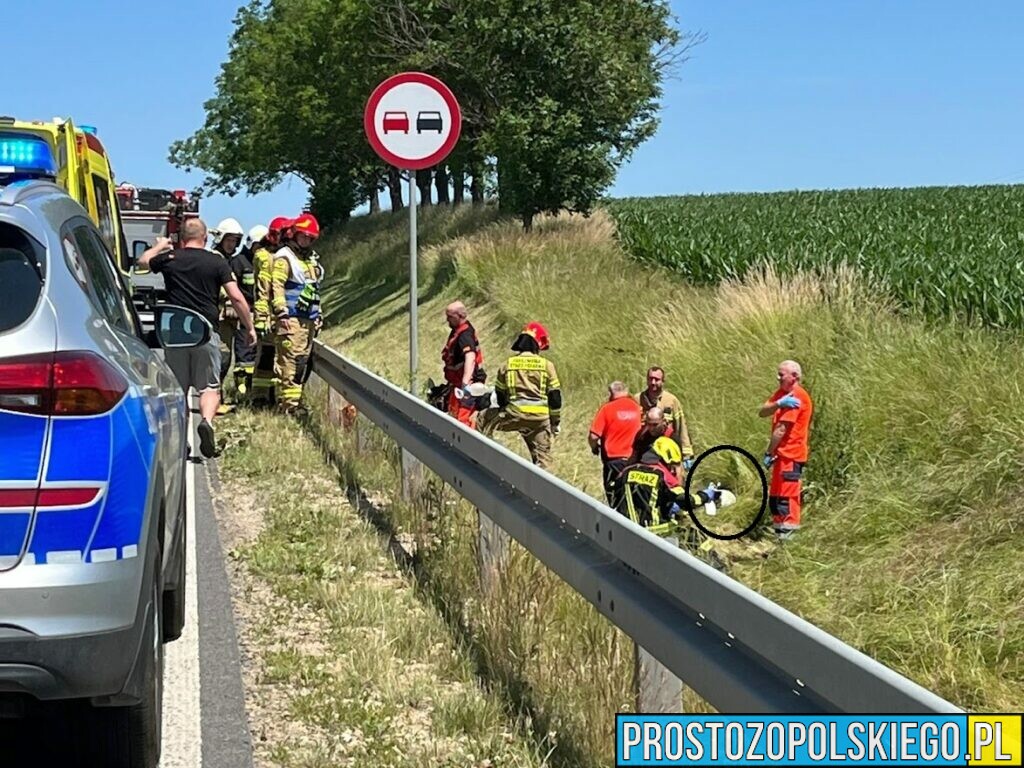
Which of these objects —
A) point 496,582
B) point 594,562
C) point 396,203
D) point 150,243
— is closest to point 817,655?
point 594,562

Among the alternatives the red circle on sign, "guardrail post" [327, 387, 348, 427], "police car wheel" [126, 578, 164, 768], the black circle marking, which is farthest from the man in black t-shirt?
"police car wheel" [126, 578, 164, 768]

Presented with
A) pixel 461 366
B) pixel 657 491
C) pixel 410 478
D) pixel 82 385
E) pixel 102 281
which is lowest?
pixel 657 491

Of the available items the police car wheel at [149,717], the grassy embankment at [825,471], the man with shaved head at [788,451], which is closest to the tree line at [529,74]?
the grassy embankment at [825,471]

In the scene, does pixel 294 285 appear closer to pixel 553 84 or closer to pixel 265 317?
pixel 265 317

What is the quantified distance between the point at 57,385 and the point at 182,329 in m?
2.66

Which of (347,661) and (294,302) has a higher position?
(294,302)

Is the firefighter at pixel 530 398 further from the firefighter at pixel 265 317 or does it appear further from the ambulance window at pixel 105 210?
the ambulance window at pixel 105 210

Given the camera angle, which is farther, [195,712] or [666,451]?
[666,451]

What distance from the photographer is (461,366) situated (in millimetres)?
13008

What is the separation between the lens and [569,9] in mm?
25453

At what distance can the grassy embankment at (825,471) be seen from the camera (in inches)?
241

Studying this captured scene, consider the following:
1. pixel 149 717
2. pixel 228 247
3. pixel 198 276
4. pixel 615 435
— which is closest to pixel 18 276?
pixel 149 717

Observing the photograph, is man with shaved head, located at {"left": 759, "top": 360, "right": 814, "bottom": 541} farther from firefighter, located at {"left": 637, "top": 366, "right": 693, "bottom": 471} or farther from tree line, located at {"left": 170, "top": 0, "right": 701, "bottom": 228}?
tree line, located at {"left": 170, "top": 0, "right": 701, "bottom": 228}

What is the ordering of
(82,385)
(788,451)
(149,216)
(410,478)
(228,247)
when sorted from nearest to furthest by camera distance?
(82,385), (410,478), (788,451), (228,247), (149,216)
